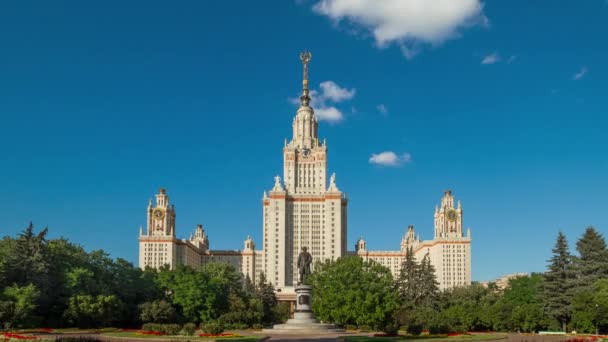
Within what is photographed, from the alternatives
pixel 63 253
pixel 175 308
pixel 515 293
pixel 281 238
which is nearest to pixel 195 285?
pixel 175 308

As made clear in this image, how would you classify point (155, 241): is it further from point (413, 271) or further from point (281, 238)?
point (413, 271)

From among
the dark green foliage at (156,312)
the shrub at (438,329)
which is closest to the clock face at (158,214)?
the dark green foliage at (156,312)

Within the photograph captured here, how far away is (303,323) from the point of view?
59.4 metres

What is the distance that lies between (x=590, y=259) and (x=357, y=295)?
2804 centimetres

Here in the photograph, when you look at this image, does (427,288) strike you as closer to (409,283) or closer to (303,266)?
(409,283)

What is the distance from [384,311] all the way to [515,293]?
2662 cm

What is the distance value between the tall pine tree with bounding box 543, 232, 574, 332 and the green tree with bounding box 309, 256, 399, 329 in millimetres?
17660

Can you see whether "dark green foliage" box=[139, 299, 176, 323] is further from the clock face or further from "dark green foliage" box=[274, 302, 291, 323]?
the clock face

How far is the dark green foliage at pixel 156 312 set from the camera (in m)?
75.2

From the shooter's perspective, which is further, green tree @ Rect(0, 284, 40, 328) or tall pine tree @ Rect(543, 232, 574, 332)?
tall pine tree @ Rect(543, 232, 574, 332)

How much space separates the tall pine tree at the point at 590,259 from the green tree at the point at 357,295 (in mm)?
21656

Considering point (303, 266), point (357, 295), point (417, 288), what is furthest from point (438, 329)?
point (417, 288)

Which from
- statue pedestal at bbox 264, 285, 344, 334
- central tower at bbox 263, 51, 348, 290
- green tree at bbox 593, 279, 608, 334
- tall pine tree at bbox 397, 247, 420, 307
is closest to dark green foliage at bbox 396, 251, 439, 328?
tall pine tree at bbox 397, 247, 420, 307

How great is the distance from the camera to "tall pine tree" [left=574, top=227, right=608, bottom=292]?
77750 mm
